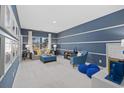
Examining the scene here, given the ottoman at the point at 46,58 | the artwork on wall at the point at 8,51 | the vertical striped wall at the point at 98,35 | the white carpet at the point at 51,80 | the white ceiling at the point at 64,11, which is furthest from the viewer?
the ottoman at the point at 46,58

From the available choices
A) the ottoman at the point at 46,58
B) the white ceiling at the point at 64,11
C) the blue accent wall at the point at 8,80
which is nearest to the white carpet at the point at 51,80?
the blue accent wall at the point at 8,80

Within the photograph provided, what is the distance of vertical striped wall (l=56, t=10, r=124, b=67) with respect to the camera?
436cm

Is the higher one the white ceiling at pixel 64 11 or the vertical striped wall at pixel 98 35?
the white ceiling at pixel 64 11

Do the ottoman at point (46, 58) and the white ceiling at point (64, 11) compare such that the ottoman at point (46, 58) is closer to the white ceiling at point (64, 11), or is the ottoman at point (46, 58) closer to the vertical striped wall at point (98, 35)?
the vertical striped wall at point (98, 35)

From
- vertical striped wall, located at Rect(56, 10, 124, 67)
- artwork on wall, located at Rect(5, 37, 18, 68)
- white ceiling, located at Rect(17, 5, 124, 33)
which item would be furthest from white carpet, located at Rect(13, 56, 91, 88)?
white ceiling, located at Rect(17, 5, 124, 33)

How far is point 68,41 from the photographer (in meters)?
8.81

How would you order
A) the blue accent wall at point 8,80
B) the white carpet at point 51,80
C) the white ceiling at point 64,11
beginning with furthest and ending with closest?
the white ceiling at point 64,11
the white carpet at point 51,80
the blue accent wall at point 8,80

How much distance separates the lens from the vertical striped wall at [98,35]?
14.3 feet

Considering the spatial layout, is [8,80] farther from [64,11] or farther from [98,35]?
[98,35]

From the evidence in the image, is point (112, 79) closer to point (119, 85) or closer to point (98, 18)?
point (119, 85)

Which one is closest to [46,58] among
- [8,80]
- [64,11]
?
[64,11]

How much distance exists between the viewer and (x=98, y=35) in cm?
541
